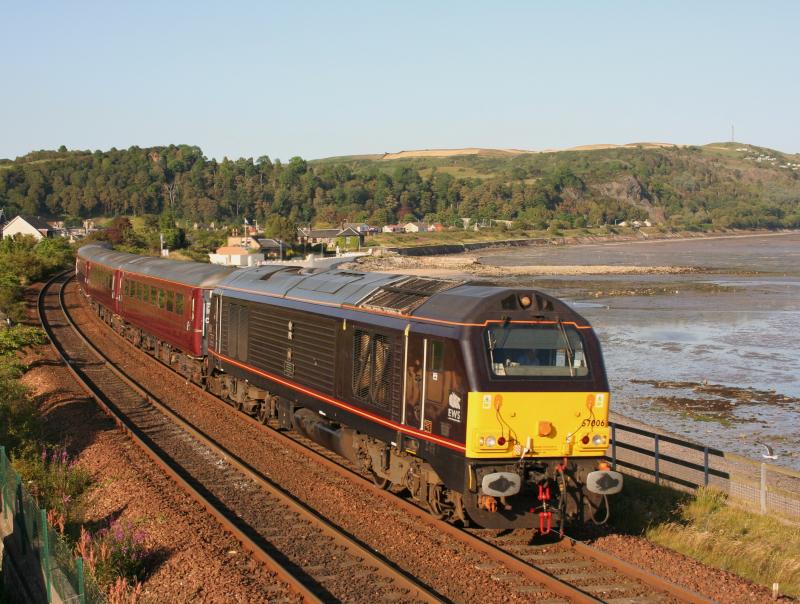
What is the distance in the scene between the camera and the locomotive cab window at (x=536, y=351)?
1177cm

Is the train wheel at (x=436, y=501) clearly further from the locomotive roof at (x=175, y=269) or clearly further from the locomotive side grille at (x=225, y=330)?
the locomotive roof at (x=175, y=269)

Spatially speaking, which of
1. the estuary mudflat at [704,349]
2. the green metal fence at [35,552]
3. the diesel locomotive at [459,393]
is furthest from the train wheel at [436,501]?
the estuary mudflat at [704,349]

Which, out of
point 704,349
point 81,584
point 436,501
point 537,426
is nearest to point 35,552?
point 81,584

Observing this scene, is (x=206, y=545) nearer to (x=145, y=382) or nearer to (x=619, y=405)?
(x=145, y=382)

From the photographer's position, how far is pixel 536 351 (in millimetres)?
11977

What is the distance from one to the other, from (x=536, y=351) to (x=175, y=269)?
1814 centimetres

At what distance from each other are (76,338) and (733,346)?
32908 millimetres

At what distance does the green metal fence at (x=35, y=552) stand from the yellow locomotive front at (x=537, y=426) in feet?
16.0

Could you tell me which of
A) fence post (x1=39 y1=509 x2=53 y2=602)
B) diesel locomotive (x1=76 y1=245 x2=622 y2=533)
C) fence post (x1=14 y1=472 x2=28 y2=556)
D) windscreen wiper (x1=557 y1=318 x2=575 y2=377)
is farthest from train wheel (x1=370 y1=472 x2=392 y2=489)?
fence post (x1=39 y1=509 x2=53 y2=602)

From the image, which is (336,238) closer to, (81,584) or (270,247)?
(270,247)

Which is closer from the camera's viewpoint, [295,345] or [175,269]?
[295,345]

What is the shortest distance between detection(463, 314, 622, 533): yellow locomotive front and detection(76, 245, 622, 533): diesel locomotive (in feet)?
0.05

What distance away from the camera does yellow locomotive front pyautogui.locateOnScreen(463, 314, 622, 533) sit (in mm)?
11461

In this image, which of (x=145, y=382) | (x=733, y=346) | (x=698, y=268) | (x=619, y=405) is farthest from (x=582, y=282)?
(x=145, y=382)
